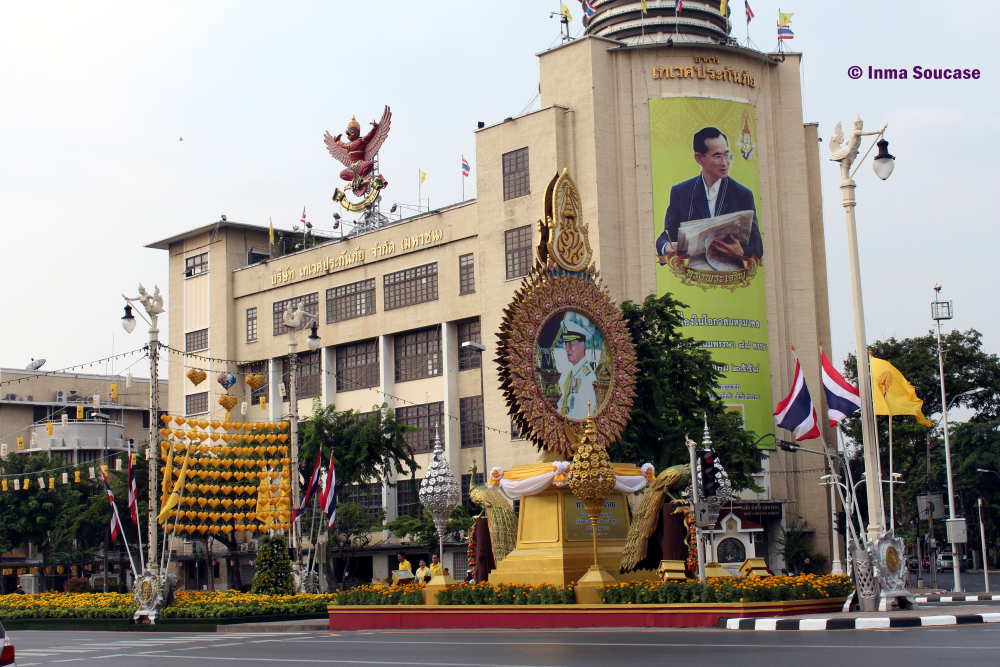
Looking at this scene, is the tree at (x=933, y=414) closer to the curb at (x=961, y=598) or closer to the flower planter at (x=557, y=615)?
the curb at (x=961, y=598)

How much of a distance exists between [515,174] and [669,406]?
1945 cm

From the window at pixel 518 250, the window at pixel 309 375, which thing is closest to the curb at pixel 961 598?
the window at pixel 518 250

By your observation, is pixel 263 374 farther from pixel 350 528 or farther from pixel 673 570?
pixel 673 570

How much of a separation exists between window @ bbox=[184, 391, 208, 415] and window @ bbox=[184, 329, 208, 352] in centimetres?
292

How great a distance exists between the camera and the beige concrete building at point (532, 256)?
5172 cm

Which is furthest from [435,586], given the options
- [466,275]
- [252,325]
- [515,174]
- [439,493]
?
[252,325]

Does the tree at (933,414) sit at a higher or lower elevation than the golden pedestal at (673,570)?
higher

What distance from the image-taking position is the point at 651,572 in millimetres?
23766

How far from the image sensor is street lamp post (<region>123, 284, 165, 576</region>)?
30.8 meters

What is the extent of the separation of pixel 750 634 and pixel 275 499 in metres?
19.2

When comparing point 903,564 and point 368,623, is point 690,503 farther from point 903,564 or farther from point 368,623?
point 368,623

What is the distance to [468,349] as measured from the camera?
187 ft

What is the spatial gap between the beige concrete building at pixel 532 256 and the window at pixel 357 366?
11 centimetres

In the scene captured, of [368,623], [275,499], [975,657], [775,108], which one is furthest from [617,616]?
[775,108]
